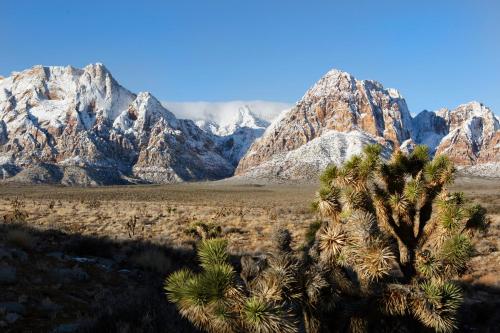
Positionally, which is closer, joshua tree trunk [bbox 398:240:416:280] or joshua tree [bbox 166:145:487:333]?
joshua tree [bbox 166:145:487:333]

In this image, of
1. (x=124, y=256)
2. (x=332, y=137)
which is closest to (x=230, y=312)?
(x=124, y=256)

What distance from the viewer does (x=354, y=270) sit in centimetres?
739

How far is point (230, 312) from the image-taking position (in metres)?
5.79

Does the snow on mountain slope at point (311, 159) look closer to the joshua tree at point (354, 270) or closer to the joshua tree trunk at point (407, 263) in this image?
the joshua tree at point (354, 270)

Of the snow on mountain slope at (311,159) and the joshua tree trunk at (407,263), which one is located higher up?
the snow on mountain slope at (311,159)

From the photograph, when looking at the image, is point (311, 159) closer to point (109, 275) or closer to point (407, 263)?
point (109, 275)

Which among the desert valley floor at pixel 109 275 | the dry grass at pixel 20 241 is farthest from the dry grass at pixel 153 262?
the dry grass at pixel 20 241

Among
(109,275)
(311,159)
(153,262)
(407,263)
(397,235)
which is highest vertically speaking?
(311,159)

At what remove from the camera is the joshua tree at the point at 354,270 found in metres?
5.82

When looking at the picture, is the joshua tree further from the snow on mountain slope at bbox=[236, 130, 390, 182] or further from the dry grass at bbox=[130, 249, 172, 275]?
the snow on mountain slope at bbox=[236, 130, 390, 182]

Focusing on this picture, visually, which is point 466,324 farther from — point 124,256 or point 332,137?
point 332,137

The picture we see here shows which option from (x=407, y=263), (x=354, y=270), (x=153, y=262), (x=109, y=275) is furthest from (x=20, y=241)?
(x=407, y=263)

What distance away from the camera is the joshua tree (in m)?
5.82

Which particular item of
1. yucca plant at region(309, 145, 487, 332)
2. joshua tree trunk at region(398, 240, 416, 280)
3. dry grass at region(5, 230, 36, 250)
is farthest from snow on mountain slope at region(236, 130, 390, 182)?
joshua tree trunk at region(398, 240, 416, 280)
